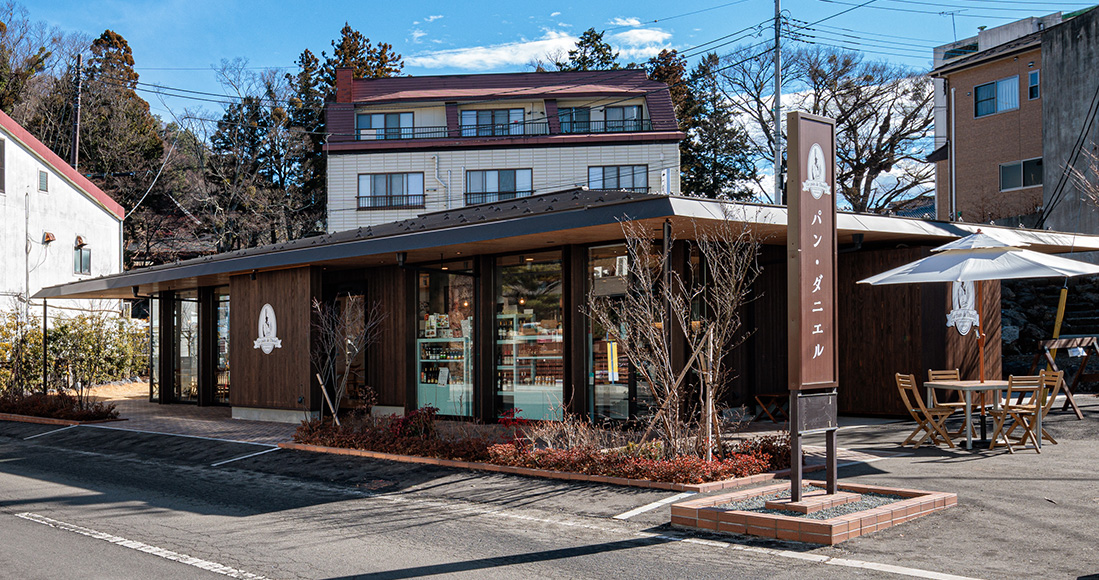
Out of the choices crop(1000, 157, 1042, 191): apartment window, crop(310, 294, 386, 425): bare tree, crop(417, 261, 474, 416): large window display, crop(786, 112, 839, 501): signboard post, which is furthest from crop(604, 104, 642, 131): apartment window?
crop(786, 112, 839, 501): signboard post

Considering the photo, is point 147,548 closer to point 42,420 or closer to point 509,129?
point 42,420

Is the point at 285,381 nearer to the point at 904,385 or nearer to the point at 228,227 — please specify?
the point at 904,385

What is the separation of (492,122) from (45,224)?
1718 centimetres

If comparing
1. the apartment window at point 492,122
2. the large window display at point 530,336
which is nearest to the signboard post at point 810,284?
the large window display at point 530,336

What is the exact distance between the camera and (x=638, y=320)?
10.0 metres

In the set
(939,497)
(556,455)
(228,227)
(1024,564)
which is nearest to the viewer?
(1024,564)

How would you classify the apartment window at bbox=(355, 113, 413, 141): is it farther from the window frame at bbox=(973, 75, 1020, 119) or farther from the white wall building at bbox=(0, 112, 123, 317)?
the window frame at bbox=(973, 75, 1020, 119)

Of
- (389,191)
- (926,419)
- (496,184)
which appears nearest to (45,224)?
(389,191)

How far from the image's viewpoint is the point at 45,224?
28.2 meters

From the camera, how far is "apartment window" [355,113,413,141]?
37.5 meters

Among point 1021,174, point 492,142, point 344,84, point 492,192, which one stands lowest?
point 1021,174

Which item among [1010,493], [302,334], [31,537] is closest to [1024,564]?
[1010,493]

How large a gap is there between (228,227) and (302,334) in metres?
26.7

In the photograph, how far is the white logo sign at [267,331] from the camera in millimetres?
16484
